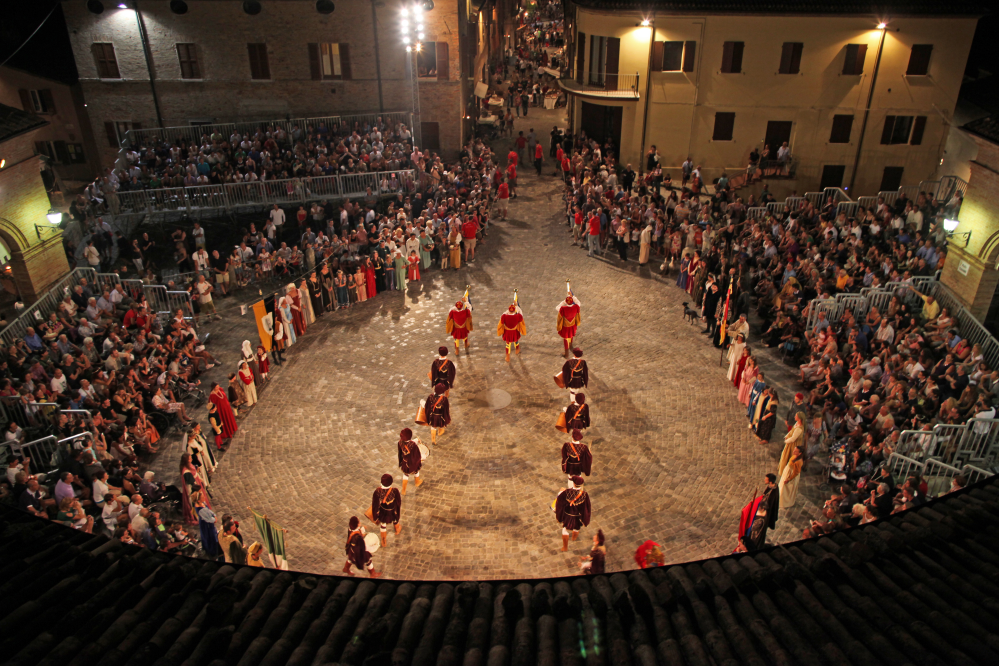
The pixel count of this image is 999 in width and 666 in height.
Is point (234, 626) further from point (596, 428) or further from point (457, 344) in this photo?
point (457, 344)

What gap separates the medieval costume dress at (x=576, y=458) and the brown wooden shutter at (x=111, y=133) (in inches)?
1027

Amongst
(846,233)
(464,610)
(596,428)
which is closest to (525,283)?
(596,428)

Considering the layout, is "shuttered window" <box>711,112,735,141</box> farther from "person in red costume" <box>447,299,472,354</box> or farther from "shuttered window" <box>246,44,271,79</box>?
"shuttered window" <box>246,44,271,79</box>

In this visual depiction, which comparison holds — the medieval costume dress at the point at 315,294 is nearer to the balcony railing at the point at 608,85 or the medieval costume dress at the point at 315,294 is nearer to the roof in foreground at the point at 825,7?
the balcony railing at the point at 608,85

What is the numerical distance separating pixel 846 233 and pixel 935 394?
8.36m

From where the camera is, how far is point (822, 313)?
1827cm

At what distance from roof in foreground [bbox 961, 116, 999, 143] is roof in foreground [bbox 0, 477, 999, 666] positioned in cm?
1439

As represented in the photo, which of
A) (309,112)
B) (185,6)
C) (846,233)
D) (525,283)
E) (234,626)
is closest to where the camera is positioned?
(234,626)

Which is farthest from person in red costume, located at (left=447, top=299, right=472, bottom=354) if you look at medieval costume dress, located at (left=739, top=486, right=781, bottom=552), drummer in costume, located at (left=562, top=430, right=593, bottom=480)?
medieval costume dress, located at (left=739, top=486, right=781, bottom=552)

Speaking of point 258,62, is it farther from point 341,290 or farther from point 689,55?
point 689,55

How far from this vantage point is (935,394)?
1470cm

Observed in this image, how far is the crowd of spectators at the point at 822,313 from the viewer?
1428 centimetres

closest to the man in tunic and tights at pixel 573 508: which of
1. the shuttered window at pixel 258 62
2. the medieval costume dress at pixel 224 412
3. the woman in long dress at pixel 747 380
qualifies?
the woman in long dress at pixel 747 380

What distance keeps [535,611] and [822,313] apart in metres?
14.0
